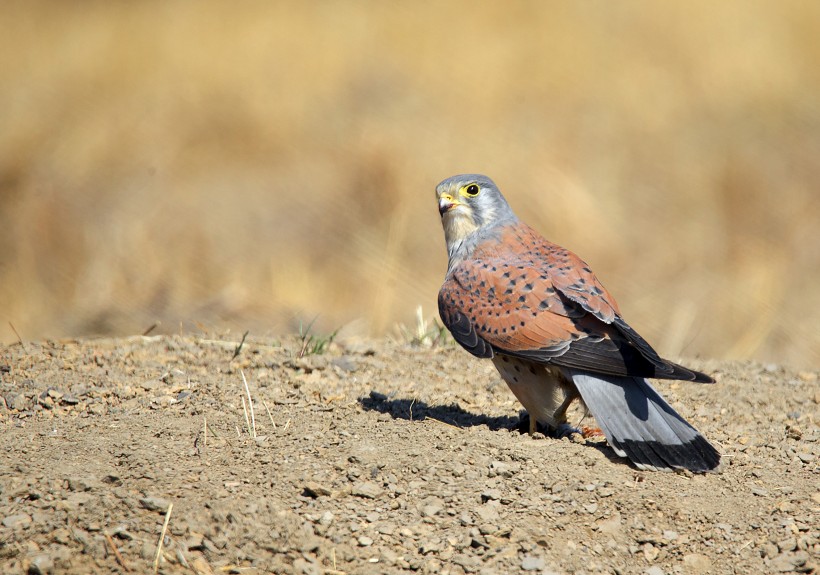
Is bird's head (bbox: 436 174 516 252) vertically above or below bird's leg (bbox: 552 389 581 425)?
above

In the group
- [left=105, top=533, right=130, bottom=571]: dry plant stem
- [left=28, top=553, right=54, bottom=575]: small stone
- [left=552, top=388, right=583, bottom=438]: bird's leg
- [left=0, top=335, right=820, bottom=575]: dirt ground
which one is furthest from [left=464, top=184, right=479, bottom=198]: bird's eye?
[left=28, top=553, right=54, bottom=575]: small stone

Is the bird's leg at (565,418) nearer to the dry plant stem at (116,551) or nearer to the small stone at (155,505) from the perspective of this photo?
the small stone at (155,505)

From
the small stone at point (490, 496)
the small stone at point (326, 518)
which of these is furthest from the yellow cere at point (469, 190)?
the small stone at point (326, 518)

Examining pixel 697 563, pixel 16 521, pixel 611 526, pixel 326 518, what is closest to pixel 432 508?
pixel 326 518

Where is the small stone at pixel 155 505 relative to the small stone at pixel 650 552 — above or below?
above

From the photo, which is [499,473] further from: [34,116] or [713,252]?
[34,116]

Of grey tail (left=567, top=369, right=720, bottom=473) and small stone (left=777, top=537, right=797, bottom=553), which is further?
grey tail (left=567, top=369, right=720, bottom=473)

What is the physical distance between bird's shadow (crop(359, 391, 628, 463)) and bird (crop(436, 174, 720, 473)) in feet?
0.69

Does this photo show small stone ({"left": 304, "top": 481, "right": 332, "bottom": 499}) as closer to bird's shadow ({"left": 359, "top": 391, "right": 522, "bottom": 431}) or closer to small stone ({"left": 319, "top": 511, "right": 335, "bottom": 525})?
small stone ({"left": 319, "top": 511, "right": 335, "bottom": 525})

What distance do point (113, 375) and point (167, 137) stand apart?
5.18 meters

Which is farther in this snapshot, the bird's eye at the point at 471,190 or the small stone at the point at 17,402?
the bird's eye at the point at 471,190

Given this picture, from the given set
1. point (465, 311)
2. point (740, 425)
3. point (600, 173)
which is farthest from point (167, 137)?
point (740, 425)

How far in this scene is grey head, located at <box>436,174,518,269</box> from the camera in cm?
459

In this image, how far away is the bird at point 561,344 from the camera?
367 centimetres
